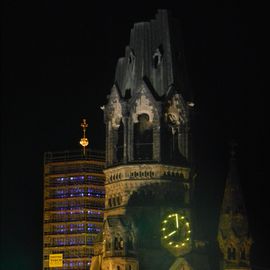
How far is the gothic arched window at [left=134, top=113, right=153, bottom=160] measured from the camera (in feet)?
248

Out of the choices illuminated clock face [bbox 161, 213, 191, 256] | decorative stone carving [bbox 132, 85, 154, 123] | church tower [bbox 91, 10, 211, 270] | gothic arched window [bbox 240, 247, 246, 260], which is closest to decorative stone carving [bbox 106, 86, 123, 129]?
church tower [bbox 91, 10, 211, 270]

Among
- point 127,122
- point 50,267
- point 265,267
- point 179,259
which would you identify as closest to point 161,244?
point 179,259

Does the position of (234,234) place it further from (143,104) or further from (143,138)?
(143,104)

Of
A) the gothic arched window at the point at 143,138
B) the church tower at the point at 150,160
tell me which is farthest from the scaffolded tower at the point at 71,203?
the gothic arched window at the point at 143,138

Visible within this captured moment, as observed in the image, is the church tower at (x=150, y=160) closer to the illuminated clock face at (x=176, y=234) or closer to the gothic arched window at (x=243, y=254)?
the illuminated clock face at (x=176, y=234)

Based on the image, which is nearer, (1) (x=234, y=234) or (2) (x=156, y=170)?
(2) (x=156, y=170)

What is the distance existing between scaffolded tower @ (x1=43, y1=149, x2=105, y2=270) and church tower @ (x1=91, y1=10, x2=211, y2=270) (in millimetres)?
29408

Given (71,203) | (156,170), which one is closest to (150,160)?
(156,170)

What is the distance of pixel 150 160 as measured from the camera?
74.5 metres

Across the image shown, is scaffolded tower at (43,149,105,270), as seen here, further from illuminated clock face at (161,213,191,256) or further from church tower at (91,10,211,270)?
illuminated clock face at (161,213,191,256)

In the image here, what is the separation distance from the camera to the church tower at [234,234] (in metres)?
75.7

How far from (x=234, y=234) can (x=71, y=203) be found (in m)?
32.9

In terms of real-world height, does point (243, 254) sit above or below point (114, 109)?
below

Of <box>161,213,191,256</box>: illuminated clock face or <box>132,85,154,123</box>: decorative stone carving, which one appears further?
<box>132,85,154,123</box>: decorative stone carving
